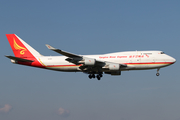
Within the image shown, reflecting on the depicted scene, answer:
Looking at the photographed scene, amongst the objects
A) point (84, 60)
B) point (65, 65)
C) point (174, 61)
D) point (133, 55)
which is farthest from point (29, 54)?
point (174, 61)

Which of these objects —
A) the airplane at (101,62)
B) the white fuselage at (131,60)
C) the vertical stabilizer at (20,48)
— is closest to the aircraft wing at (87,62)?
the airplane at (101,62)

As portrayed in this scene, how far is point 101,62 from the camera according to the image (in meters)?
50.2

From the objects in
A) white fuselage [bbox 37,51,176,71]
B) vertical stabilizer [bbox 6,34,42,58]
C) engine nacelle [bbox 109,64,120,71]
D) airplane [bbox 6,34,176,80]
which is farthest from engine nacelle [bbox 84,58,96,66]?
vertical stabilizer [bbox 6,34,42,58]

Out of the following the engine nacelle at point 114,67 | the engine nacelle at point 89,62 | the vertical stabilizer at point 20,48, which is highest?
the vertical stabilizer at point 20,48

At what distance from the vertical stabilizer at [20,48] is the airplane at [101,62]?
0.60m

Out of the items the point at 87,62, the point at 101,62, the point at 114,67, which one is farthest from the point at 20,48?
the point at 114,67

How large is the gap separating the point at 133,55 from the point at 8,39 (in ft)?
82.6

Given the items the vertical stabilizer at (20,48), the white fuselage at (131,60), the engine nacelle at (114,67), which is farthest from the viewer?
the vertical stabilizer at (20,48)

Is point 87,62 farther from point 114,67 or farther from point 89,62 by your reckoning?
point 114,67

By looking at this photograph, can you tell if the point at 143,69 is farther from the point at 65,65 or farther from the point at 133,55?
the point at 65,65

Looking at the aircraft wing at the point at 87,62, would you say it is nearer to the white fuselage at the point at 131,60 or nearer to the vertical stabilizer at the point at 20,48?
the white fuselage at the point at 131,60

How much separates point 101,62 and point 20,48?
17.4 meters

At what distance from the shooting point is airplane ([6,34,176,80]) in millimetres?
50031

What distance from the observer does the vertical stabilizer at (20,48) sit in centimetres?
5594
